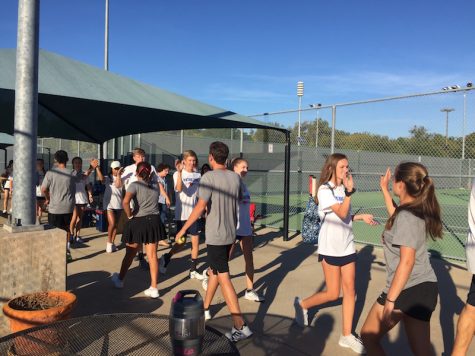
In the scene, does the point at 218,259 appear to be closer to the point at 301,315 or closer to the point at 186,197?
the point at 301,315

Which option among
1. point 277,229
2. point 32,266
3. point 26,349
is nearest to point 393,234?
point 26,349

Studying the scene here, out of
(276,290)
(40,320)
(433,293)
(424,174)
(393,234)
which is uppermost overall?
(424,174)

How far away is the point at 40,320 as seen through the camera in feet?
9.54

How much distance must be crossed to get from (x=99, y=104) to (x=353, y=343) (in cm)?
509

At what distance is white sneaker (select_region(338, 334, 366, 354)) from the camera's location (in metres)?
3.69

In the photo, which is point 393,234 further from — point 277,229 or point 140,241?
point 277,229

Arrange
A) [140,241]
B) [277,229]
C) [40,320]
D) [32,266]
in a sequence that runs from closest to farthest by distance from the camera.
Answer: [40,320] < [32,266] < [140,241] < [277,229]

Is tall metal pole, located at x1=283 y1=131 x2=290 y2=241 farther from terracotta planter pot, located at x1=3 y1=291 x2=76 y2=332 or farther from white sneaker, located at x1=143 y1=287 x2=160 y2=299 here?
terracotta planter pot, located at x1=3 y1=291 x2=76 y2=332

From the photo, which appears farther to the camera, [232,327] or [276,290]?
[276,290]

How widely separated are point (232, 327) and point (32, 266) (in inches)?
74.5

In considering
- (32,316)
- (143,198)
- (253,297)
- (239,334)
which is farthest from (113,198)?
(32,316)

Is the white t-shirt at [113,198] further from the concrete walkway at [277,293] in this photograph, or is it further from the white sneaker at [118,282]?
the white sneaker at [118,282]

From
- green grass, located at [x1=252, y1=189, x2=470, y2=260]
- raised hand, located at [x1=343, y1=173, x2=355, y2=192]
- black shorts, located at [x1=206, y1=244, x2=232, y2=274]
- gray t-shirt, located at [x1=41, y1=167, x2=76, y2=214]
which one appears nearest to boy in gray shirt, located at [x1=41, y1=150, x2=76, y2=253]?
gray t-shirt, located at [x1=41, y1=167, x2=76, y2=214]

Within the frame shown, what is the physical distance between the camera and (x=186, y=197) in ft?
21.8
